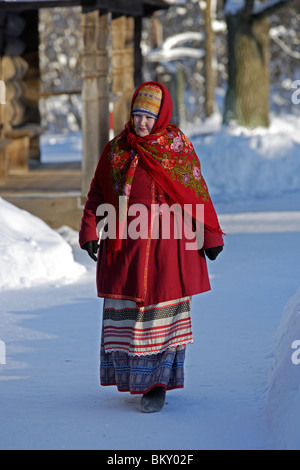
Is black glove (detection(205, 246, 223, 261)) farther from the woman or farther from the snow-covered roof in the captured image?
the snow-covered roof

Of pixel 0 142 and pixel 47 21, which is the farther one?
pixel 47 21

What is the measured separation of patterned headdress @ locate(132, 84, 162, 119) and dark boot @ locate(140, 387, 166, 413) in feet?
4.56

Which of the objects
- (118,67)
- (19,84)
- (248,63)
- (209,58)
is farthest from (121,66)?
(209,58)

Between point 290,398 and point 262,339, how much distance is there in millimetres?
2207

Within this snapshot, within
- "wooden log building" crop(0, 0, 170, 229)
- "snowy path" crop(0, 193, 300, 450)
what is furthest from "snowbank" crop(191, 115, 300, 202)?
"snowy path" crop(0, 193, 300, 450)

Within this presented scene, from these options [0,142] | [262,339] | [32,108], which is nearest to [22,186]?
[0,142]

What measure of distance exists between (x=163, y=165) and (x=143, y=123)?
24 cm

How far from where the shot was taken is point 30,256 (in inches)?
360

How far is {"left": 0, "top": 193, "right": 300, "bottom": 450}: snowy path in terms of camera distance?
184 inches

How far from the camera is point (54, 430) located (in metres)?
4.81

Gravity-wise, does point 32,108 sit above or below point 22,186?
above
